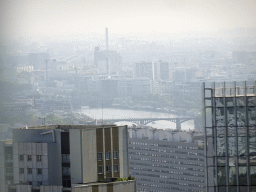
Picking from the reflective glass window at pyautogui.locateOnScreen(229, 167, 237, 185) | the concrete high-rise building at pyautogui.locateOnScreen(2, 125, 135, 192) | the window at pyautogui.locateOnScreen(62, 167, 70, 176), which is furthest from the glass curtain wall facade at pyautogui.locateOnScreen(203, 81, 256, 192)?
the window at pyautogui.locateOnScreen(62, 167, 70, 176)

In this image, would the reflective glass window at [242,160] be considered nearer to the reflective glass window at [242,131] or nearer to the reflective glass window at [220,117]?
the reflective glass window at [242,131]

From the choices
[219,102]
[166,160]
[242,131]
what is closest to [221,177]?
[242,131]

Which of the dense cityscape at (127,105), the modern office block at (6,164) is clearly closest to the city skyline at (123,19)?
the dense cityscape at (127,105)

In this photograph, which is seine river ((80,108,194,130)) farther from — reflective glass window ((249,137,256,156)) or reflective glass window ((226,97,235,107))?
reflective glass window ((249,137,256,156))

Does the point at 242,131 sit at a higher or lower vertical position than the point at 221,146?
higher

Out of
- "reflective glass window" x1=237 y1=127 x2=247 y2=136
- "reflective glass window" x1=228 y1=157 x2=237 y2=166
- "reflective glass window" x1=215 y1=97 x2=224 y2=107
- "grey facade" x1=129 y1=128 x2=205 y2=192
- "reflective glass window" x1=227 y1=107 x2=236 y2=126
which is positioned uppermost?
"reflective glass window" x1=215 y1=97 x2=224 y2=107

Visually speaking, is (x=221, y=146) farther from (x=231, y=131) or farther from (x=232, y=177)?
(x=232, y=177)

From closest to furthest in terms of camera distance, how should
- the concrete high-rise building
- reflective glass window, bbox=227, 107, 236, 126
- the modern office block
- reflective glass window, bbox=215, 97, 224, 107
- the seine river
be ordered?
reflective glass window, bbox=227, 107, 236, 126
reflective glass window, bbox=215, 97, 224, 107
the concrete high-rise building
the modern office block
the seine river
